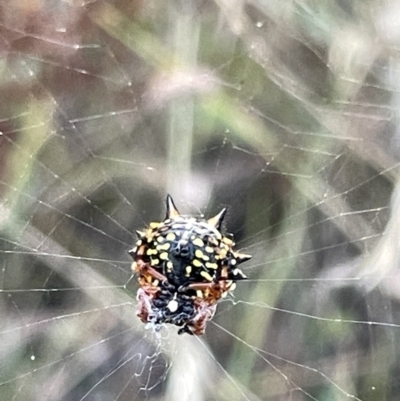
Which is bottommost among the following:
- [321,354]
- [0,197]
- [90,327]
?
[321,354]

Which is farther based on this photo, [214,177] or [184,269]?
[214,177]

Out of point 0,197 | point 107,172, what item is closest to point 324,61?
point 107,172

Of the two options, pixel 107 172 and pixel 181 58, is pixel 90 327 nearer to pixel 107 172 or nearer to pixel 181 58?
pixel 107 172

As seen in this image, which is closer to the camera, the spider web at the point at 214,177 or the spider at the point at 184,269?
the spider at the point at 184,269

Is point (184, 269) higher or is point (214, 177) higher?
point (214, 177)

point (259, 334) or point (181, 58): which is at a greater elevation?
point (181, 58)
